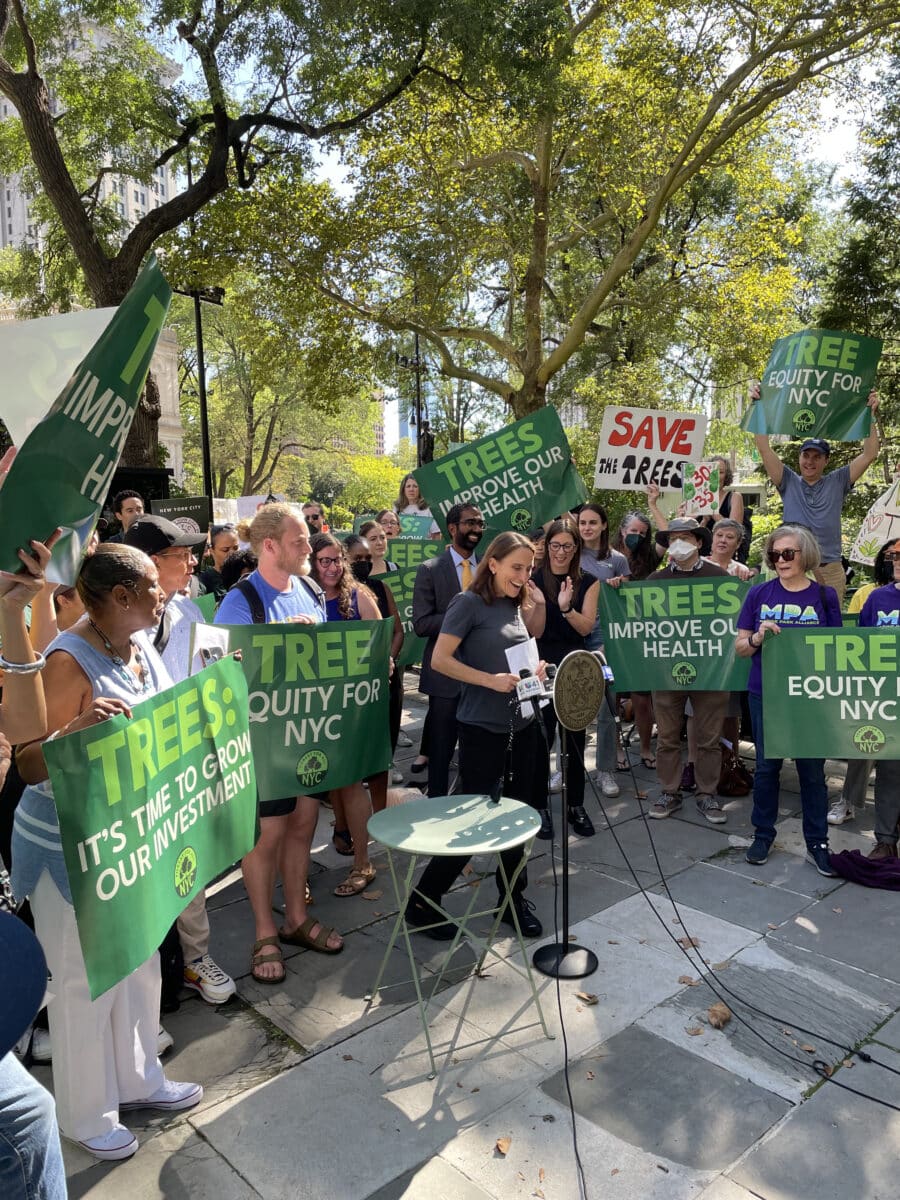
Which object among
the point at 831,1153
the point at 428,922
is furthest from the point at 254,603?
the point at 831,1153

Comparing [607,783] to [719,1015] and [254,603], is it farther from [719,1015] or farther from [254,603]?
[254,603]

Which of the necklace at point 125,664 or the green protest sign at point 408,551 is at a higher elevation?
the green protest sign at point 408,551

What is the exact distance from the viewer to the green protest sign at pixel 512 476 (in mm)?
7332

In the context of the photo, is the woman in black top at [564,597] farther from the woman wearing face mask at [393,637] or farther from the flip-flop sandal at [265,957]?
the flip-flop sandal at [265,957]

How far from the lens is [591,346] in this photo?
23.2 metres

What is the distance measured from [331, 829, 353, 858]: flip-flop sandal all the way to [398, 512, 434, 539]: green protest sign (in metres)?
5.34

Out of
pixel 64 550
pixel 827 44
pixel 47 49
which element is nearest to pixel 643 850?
pixel 64 550

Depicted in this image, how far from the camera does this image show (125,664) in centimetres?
303

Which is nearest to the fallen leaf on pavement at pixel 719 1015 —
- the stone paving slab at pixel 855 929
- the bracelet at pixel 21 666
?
the stone paving slab at pixel 855 929

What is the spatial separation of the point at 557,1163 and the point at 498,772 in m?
1.85

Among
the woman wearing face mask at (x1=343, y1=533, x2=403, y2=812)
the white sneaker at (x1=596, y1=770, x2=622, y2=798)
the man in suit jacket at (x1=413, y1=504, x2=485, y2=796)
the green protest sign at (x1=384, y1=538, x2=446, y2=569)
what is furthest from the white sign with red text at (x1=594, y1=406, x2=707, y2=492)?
the white sneaker at (x1=596, y1=770, x2=622, y2=798)

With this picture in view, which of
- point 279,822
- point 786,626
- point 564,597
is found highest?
point 564,597

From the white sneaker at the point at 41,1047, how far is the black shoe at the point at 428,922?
176 centimetres

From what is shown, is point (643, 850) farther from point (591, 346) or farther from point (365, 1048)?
point (591, 346)
